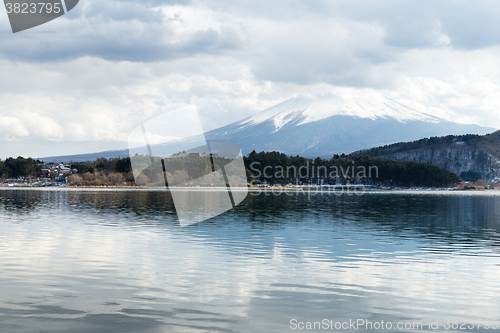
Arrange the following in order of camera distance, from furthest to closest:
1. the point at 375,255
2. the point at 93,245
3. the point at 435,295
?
the point at 93,245
the point at 375,255
the point at 435,295

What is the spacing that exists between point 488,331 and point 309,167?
18107 cm

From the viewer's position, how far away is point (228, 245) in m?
23.7

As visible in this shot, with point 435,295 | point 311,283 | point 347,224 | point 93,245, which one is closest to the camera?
point 435,295

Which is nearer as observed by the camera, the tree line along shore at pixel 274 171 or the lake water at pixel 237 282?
the lake water at pixel 237 282

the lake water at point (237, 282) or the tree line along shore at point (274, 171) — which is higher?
the tree line along shore at point (274, 171)

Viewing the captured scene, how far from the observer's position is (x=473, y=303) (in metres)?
13.0

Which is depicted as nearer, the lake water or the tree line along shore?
the lake water

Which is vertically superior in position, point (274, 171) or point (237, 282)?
point (274, 171)

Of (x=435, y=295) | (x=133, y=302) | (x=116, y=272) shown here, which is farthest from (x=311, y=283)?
(x=116, y=272)

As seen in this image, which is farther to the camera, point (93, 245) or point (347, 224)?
point (347, 224)

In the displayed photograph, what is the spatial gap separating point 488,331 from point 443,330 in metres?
1.08

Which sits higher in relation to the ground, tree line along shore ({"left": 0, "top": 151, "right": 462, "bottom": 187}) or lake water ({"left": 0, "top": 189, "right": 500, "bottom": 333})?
tree line along shore ({"left": 0, "top": 151, "right": 462, "bottom": 187})

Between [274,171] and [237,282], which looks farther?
[274,171]

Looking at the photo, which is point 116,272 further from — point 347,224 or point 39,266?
point 347,224
